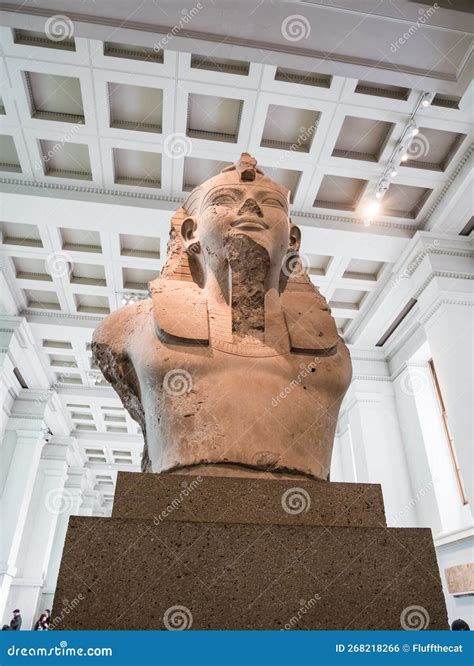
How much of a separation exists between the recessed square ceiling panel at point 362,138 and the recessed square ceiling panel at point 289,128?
0.47 m

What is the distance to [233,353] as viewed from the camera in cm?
247

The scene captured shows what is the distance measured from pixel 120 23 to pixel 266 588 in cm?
602

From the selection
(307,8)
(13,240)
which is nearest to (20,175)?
(13,240)

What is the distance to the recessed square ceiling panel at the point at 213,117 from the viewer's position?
704 cm

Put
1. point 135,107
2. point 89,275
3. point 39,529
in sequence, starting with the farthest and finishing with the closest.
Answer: point 39,529 → point 89,275 → point 135,107

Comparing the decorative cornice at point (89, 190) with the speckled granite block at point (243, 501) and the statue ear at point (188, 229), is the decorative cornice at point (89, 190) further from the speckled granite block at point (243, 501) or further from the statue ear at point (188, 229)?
the speckled granite block at point (243, 501)

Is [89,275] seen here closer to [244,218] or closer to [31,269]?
[31,269]

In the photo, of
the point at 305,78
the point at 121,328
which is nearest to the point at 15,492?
the point at 305,78

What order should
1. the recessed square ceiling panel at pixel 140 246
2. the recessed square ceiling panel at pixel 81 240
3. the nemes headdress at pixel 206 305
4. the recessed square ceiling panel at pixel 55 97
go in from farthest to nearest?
the recessed square ceiling panel at pixel 140 246 < the recessed square ceiling panel at pixel 81 240 < the recessed square ceiling panel at pixel 55 97 < the nemes headdress at pixel 206 305

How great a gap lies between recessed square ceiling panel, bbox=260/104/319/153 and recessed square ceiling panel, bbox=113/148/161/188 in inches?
69.9

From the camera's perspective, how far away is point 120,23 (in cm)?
561

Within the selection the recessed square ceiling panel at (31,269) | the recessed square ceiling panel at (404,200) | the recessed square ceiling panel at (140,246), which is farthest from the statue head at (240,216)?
the recessed square ceiling panel at (31,269)

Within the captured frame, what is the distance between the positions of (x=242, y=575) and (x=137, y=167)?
24.7 ft

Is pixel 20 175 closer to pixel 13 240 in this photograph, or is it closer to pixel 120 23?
pixel 13 240
